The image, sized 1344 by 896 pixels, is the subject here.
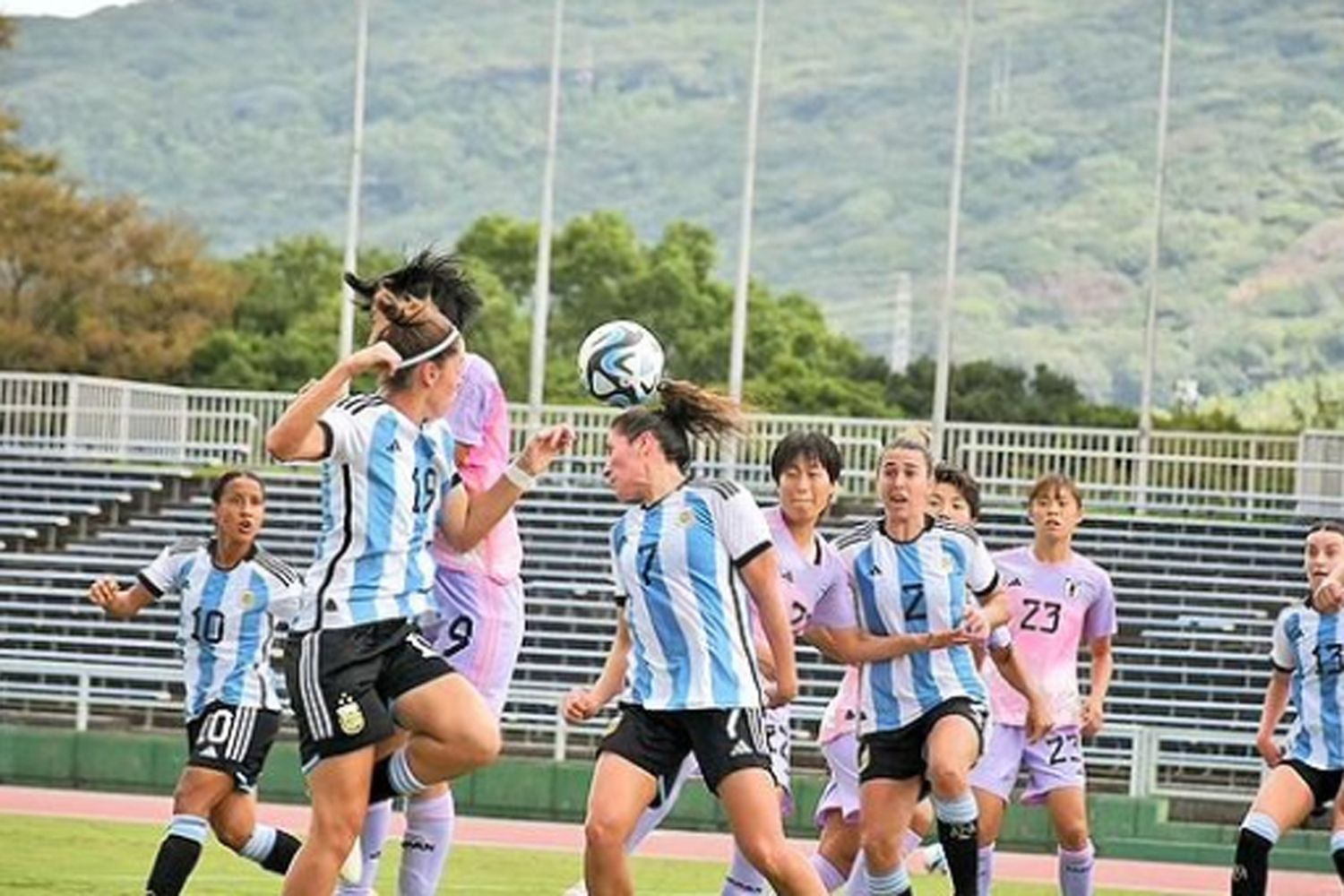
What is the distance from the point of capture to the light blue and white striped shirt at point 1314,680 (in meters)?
14.4

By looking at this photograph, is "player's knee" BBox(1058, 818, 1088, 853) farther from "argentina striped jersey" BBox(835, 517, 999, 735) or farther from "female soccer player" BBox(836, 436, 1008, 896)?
"argentina striped jersey" BBox(835, 517, 999, 735)

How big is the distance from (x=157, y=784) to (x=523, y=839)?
4.39 m

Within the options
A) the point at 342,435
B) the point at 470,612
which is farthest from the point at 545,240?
the point at 342,435

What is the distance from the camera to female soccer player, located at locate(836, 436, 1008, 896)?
1284cm

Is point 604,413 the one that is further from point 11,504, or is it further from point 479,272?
point 479,272

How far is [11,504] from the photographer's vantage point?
3747 cm

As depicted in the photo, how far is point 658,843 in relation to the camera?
837 inches

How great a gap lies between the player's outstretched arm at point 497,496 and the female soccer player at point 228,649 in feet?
8.13

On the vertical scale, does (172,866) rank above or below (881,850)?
below

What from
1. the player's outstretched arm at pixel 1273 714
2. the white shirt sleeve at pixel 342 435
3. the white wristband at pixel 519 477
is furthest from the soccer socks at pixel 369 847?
the player's outstretched arm at pixel 1273 714

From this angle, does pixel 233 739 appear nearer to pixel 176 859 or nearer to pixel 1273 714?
pixel 176 859

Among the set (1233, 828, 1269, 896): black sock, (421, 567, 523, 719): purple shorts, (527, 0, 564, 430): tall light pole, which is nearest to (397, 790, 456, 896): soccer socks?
(421, 567, 523, 719): purple shorts

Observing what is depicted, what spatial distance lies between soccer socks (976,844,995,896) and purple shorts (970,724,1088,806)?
19.0 inches

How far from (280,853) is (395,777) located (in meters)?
2.71
